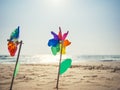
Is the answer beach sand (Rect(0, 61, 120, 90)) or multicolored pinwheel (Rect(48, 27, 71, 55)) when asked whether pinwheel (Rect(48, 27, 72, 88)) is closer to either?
multicolored pinwheel (Rect(48, 27, 71, 55))

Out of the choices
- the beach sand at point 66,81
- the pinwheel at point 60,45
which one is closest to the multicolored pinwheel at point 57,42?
the pinwheel at point 60,45

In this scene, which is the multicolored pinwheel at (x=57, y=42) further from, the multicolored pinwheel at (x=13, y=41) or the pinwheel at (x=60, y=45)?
the multicolored pinwheel at (x=13, y=41)

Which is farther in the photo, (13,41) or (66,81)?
(66,81)

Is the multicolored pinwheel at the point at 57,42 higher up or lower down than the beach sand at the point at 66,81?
higher up

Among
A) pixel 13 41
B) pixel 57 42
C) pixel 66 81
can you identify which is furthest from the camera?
pixel 66 81

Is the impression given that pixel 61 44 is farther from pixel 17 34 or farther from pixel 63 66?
pixel 17 34

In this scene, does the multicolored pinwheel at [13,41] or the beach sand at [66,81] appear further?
the beach sand at [66,81]

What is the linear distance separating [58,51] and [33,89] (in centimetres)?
201

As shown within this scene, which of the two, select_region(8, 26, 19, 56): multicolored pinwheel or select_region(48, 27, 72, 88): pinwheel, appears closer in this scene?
select_region(8, 26, 19, 56): multicolored pinwheel

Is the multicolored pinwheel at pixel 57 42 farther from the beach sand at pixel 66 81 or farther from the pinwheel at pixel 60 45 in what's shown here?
the beach sand at pixel 66 81

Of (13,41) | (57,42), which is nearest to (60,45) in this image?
(57,42)

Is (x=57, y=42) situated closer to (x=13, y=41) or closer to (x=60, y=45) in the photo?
(x=60, y=45)

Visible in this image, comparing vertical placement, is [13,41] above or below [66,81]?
above

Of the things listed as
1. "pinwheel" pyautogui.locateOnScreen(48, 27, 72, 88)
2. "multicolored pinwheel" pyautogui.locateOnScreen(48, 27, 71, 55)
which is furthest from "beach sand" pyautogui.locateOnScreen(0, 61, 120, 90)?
"multicolored pinwheel" pyautogui.locateOnScreen(48, 27, 71, 55)
